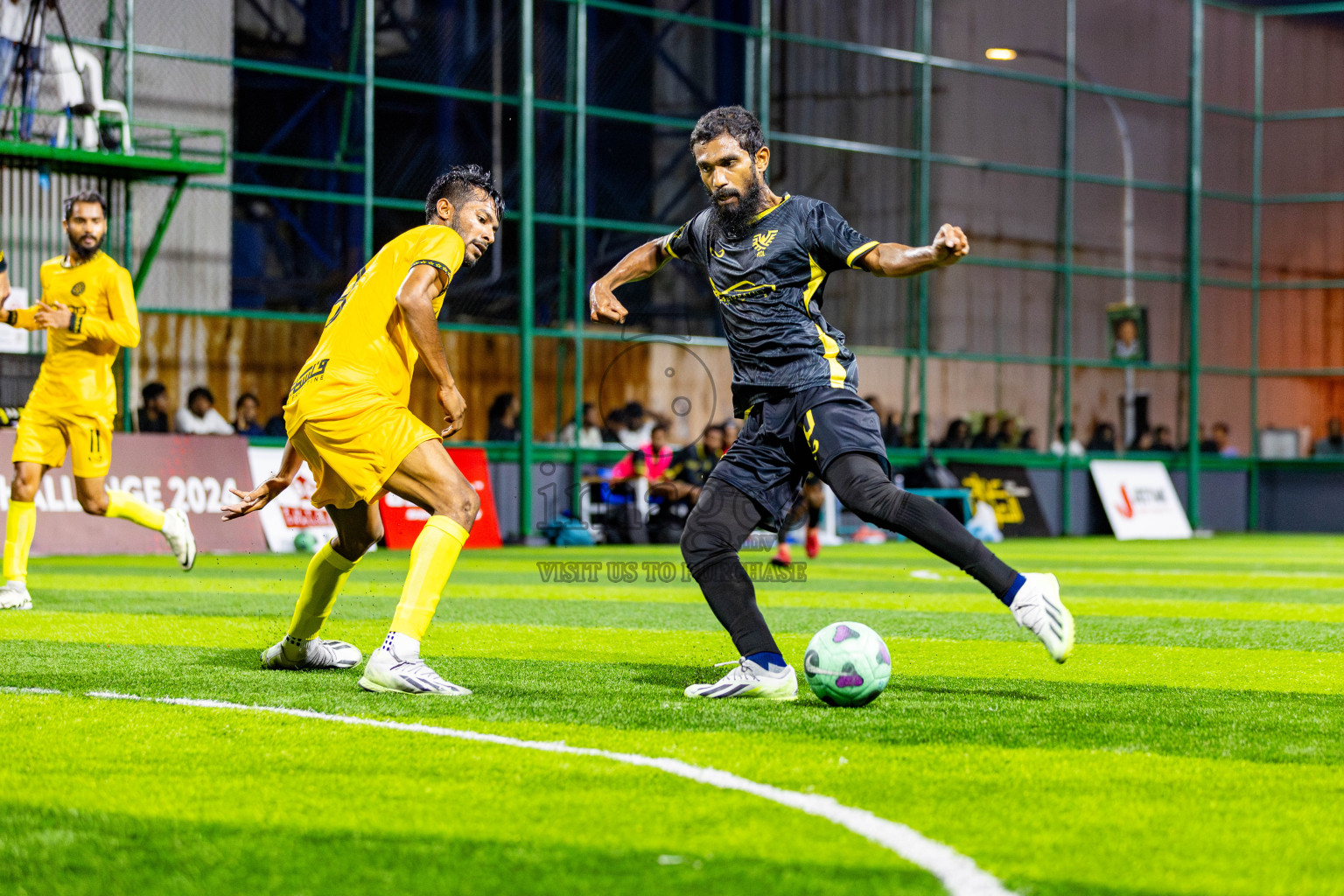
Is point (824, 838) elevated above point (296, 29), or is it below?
below

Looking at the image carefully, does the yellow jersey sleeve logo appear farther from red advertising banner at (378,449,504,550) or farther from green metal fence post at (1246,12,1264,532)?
green metal fence post at (1246,12,1264,532)

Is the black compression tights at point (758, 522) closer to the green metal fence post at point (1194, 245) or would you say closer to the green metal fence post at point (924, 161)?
the green metal fence post at point (924, 161)

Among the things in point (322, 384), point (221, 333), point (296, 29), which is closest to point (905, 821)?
point (322, 384)

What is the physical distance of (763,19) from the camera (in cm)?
2417

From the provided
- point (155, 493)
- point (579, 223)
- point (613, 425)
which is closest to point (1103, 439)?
point (613, 425)

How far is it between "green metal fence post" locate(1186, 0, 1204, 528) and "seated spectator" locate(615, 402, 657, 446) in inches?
427

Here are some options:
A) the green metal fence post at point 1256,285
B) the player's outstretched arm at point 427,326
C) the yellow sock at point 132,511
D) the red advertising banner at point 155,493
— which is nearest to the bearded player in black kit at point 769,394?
the player's outstretched arm at point 427,326

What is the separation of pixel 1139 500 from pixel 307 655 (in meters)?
22.9

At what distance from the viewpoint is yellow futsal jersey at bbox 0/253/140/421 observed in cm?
991

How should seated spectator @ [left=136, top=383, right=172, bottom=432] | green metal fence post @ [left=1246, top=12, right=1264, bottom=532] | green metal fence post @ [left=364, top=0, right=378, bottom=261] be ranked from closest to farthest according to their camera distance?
seated spectator @ [left=136, top=383, right=172, bottom=432] < green metal fence post @ [left=364, top=0, right=378, bottom=261] < green metal fence post @ [left=1246, top=12, right=1264, bottom=532]

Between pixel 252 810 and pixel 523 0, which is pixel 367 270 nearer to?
pixel 252 810

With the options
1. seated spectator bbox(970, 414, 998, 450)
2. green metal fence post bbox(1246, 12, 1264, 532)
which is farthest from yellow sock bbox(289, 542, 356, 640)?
green metal fence post bbox(1246, 12, 1264, 532)

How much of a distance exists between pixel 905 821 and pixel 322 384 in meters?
3.15

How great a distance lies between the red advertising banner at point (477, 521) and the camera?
Result: 62.0 feet
